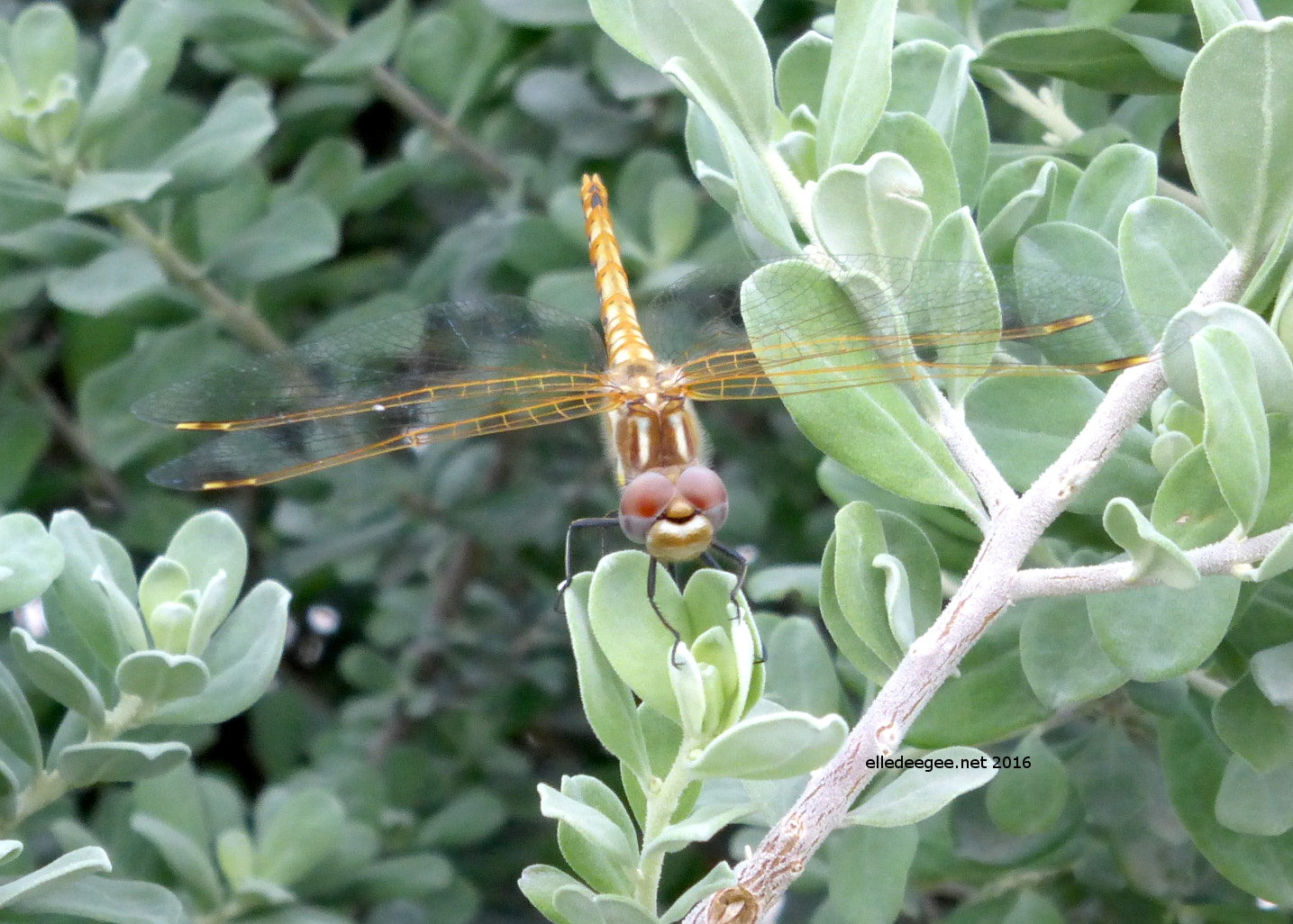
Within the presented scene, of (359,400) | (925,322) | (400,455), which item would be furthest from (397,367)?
(925,322)

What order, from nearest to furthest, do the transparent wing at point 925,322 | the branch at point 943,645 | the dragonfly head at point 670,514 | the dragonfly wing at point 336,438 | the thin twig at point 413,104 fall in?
1. the branch at point 943,645
2. the transparent wing at point 925,322
3. the dragonfly head at point 670,514
4. the dragonfly wing at point 336,438
5. the thin twig at point 413,104

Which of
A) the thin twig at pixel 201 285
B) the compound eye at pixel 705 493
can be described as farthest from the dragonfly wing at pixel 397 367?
the thin twig at pixel 201 285

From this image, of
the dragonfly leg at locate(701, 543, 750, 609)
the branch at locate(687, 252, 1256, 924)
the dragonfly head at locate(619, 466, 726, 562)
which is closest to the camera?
the branch at locate(687, 252, 1256, 924)

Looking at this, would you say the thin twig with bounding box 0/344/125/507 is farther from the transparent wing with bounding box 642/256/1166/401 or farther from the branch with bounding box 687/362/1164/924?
the branch with bounding box 687/362/1164/924

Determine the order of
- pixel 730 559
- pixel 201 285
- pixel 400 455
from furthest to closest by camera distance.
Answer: pixel 400 455, pixel 201 285, pixel 730 559

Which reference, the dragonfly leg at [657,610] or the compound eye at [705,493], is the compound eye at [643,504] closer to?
the compound eye at [705,493]

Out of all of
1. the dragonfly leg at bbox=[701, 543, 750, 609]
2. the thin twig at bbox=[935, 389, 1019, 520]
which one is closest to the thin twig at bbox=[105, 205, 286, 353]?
the dragonfly leg at bbox=[701, 543, 750, 609]

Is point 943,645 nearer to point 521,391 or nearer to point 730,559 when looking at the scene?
point 730,559

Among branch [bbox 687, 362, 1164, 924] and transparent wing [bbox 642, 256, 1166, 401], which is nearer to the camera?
branch [bbox 687, 362, 1164, 924]
